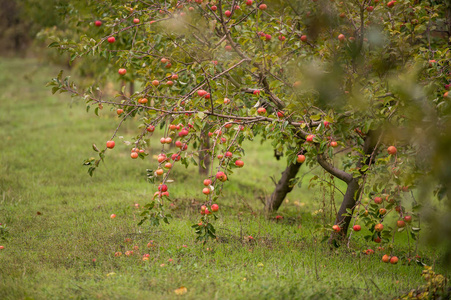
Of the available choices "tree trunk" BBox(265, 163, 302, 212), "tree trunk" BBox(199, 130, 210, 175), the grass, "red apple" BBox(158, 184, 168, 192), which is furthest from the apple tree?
"tree trunk" BBox(265, 163, 302, 212)

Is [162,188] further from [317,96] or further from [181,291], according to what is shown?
[317,96]

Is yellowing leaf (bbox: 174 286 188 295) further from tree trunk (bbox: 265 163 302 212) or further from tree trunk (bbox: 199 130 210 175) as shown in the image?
tree trunk (bbox: 265 163 302 212)

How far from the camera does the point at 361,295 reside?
3.53m

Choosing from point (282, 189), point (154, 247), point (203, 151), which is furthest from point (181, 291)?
point (203, 151)

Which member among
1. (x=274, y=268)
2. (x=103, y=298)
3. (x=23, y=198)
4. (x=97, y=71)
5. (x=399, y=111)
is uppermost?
(x=97, y=71)

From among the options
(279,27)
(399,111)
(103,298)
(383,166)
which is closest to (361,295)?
(383,166)

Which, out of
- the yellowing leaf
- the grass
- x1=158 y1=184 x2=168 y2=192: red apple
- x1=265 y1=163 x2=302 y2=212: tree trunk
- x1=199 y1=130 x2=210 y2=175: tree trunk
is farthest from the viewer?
x1=265 y1=163 x2=302 y2=212: tree trunk

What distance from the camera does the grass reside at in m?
3.57

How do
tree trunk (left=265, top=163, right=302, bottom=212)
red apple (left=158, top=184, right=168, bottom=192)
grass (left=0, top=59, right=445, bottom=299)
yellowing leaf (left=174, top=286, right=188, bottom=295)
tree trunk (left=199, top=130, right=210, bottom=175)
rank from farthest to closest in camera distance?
tree trunk (left=265, top=163, right=302, bottom=212) < tree trunk (left=199, top=130, right=210, bottom=175) < red apple (left=158, top=184, right=168, bottom=192) < grass (left=0, top=59, right=445, bottom=299) < yellowing leaf (left=174, top=286, right=188, bottom=295)

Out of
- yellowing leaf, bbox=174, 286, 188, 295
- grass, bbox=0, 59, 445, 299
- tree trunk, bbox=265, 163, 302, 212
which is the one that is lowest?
yellowing leaf, bbox=174, 286, 188, 295

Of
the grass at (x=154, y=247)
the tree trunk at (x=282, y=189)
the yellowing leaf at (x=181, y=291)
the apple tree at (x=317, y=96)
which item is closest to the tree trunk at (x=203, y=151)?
the apple tree at (x=317, y=96)

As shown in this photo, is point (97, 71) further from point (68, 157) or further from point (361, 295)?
point (361, 295)

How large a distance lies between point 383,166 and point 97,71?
768 centimetres

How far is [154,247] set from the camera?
4.50 metres
